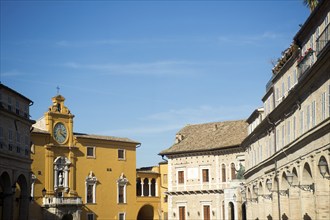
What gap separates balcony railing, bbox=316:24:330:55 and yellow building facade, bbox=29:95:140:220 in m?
38.7

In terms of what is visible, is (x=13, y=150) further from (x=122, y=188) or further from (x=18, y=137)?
(x=122, y=188)

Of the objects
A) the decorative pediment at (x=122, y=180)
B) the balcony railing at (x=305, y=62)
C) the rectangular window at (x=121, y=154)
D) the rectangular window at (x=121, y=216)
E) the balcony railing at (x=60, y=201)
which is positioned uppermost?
the balcony railing at (x=305, y=62)

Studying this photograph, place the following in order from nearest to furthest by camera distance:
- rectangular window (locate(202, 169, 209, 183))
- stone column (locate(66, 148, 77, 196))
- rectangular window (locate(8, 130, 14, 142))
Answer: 1. rectangular window (locate(8, 130, 14, 142))
2. stone column (locate(66, 148, 77, 196))
3. rectangular window (locate(202, 169, 209, 183))

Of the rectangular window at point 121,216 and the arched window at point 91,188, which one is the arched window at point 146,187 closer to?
the rectangular window at point 121,216

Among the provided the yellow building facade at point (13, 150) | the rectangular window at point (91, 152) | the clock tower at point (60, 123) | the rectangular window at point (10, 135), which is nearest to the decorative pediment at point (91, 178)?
the rectangular window at point (91, 152)

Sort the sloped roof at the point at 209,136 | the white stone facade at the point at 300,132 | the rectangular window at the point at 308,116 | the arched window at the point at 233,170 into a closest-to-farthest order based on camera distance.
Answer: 1. the white stone facade at the point at 300,132
2. the rectangular window at the point at 308,116
3. the arched window at the point at 233,170
4. the sloped roof at the point at 209,136

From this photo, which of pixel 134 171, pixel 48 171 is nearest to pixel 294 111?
pixel 48 171

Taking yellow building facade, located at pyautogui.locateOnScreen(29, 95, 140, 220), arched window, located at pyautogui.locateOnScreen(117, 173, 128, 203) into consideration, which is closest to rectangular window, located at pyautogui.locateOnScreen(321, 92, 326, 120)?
yellow building facade, located at pyautogui.locateOnScreen(29, 95, 140, 220)

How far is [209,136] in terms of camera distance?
69.2 meters

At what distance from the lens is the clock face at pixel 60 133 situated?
6481cm

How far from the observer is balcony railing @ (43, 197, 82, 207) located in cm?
6166

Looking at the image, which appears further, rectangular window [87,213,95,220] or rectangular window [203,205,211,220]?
rectangular window [87,213,95,220]

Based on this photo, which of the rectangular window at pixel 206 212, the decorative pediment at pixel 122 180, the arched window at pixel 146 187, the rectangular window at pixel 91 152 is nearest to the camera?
the rectangular window at pixel 206 212

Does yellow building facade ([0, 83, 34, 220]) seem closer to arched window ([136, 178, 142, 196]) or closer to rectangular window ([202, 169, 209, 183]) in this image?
rectangular window ([202, 169, 209, 183])
